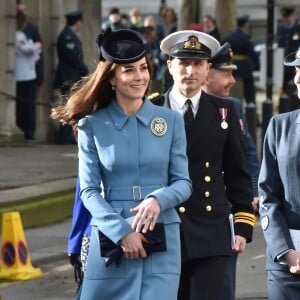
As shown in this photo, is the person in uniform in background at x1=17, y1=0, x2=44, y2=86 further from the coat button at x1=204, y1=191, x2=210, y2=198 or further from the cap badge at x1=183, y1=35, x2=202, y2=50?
the coat button at x1=204, y1=191, x2=210, y2=198

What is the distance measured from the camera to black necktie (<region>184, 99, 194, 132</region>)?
6.65 metres

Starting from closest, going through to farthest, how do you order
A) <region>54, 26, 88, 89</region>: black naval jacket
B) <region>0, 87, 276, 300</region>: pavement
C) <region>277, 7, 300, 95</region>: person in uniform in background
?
<region>0, 87, 276, 300</region>: pavement
<region>54, 26, 88, 89</region>: black naval jacket
<region>277, 7, 300, 95</region>: person in uniform in background

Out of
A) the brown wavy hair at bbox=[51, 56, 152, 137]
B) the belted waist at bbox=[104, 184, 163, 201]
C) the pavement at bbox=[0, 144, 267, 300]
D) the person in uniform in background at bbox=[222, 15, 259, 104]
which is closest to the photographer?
the belted waist at bbox=[104, 184, 163, 201]

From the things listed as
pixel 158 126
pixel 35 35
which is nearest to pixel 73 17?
pixel 35 35

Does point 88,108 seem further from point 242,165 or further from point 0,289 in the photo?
point 0,289

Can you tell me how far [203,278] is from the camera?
6.38 meters

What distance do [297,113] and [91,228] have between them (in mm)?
1059

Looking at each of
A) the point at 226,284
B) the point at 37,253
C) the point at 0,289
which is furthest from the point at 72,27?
the point at 226,284

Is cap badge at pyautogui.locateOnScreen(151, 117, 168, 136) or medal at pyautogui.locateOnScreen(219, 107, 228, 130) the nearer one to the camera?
cap badge at pyautogui.locateOnScreen(151, 117, 168, 136)

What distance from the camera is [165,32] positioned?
27.4m

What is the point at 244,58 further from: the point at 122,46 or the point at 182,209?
the point at 122,46

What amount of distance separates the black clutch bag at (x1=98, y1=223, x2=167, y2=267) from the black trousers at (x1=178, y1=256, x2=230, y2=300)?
84 cm

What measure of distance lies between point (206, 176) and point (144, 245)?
1.09 meters

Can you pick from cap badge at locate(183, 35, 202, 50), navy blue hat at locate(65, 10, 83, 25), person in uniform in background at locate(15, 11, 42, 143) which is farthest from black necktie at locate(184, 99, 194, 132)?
navy blue hat at locate(65, 10, 83, 25)
